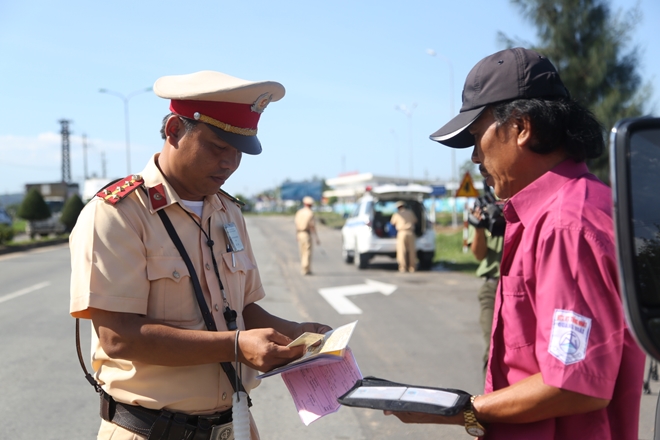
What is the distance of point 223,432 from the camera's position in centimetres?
230

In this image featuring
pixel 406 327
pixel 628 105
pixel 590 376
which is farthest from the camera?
pixel 628 105

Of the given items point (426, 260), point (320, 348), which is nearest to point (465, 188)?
point (426, 260)

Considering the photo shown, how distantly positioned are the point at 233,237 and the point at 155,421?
71cm

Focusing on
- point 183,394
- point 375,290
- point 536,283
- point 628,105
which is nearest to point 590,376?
point 536,283

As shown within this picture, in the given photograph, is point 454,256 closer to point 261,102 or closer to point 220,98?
point 261,102

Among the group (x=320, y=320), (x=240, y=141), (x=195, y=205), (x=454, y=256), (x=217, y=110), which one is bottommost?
(x=454, y=256)

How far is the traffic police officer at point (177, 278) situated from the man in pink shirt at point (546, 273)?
0.72 meters

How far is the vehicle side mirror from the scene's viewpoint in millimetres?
1220

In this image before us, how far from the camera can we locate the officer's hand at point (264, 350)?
2037 mm

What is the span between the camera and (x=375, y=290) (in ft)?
41.5

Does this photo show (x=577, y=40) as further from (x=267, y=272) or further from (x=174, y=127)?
(x=174, y=127)

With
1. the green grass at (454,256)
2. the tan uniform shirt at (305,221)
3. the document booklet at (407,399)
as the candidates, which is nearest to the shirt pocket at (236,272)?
the document booklet at (407,399)

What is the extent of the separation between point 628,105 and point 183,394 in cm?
2099

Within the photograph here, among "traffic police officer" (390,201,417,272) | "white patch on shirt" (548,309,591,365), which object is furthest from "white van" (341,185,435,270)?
"white patch on shirt" (548,309,591,365)
